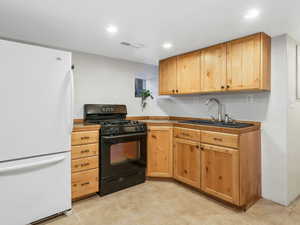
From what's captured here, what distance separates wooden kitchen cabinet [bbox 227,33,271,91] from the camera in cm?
213

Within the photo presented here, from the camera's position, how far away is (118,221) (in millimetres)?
1904

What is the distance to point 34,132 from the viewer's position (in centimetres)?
176

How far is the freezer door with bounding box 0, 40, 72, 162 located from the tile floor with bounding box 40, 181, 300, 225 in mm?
837

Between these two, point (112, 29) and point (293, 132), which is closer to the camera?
point (112, 29)

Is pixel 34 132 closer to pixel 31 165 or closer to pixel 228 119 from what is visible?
pixel 31 165

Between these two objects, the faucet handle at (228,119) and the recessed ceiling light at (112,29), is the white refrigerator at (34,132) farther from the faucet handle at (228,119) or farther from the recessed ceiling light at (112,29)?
the faucet handle at (228,119)

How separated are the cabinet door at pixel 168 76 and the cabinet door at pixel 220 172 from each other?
133 centimetres

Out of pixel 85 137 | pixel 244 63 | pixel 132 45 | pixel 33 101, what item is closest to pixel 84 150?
pixel 85 137

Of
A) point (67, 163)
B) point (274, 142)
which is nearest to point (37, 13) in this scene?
point (67, 163)

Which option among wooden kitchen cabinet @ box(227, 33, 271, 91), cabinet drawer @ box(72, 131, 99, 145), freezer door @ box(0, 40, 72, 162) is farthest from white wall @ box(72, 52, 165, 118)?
wooden kitchen cabinet @ box(227, 33, 271, 91)

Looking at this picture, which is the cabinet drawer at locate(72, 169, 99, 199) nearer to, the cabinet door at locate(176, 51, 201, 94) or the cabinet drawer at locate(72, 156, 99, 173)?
the cabinet drawer at locate(72, 156, 99, 173)

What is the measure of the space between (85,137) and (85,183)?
61 centimetres

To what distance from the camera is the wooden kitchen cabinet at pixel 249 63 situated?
2.13 metres

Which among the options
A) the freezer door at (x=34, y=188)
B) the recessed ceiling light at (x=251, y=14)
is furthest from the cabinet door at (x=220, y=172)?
the freezer door at (x=34, y=188)
